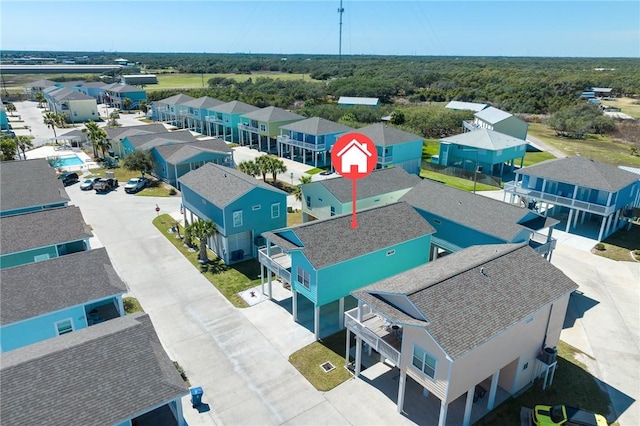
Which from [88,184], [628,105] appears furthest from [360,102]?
[628,105]

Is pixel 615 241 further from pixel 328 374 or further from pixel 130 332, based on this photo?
pixel 130 332

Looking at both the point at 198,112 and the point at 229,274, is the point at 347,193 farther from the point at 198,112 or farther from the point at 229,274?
the point at 198,112

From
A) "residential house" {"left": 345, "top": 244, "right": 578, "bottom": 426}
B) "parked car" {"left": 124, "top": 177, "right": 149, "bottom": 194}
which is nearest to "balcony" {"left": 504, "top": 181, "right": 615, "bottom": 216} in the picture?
"residential house" {"left": 345, "top": 244, "right": 578, "bottom": 426}

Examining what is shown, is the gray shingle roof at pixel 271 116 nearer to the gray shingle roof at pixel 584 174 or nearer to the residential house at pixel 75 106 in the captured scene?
Answer: the gray shingle roof at pixel 584 174

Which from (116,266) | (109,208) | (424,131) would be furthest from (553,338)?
(424,131)

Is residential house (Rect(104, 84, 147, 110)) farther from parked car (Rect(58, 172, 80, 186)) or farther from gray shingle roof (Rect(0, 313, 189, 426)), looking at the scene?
gray shingle roof (Rect(0, 313, 189, 426))

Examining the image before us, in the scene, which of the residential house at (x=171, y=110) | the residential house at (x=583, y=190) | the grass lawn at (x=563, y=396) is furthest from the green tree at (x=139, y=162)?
the grass lawn at (x=563, y=396)
